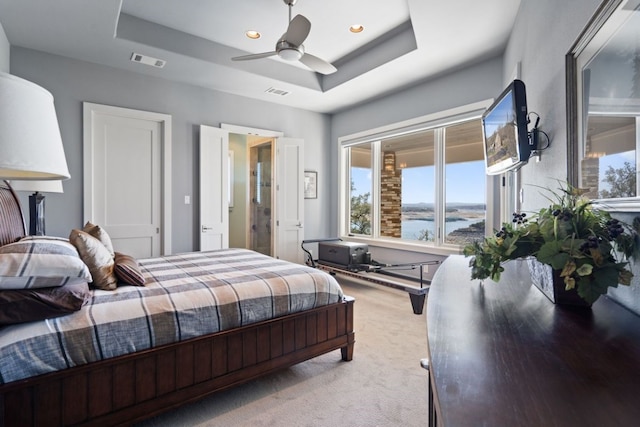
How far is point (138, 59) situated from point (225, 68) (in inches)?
36.6

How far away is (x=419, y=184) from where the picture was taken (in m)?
4.70

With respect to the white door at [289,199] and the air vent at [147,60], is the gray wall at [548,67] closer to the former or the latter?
the white door at [289,199]

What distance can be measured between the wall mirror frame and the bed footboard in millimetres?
1708

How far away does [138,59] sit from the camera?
362cm

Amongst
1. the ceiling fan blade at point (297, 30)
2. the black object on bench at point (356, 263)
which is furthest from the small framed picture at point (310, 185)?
the ceiling fan blade at point (297, 30)

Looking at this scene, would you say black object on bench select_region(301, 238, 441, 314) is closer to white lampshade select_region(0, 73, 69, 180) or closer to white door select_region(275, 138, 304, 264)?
white door select_region(275, 138, 304, 264)

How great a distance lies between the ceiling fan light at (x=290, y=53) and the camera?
2.81 meters

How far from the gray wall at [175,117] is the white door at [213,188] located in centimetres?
12

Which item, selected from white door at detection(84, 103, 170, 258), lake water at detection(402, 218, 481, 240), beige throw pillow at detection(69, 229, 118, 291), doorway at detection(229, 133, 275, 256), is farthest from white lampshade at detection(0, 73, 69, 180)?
doorway at detection(229, 133, 275, 256)

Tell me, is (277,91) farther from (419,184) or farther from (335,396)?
(335,396)

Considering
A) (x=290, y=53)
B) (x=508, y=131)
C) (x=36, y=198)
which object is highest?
(x=290, y=53)

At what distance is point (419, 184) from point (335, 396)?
337 centimetres

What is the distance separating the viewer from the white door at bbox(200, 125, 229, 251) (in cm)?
446

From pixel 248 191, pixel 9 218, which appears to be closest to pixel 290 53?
pixel 9 218
